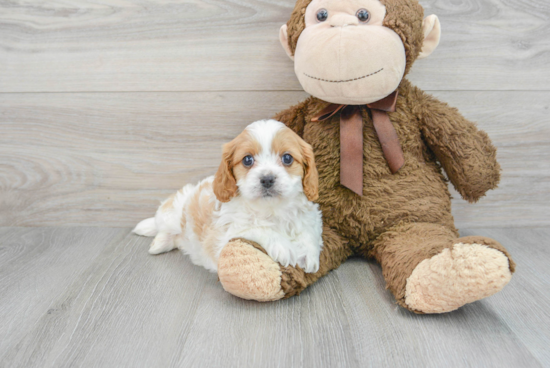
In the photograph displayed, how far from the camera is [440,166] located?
1457mm

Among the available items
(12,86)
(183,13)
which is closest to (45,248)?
(12,86)

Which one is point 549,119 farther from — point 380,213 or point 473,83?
point 380,213

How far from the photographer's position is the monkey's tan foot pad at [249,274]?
1.12 m

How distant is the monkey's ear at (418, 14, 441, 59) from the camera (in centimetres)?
127

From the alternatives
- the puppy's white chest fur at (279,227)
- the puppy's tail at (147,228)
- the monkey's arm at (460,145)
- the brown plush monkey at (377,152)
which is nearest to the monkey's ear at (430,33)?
the brown plush monkey at (377,152)

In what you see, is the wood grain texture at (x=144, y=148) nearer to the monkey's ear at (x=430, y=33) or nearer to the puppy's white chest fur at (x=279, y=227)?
the monkey's ear at (x=430, y=33)

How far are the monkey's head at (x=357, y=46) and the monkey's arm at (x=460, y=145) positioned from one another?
0.64ft

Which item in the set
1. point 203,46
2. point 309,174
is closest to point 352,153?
point 309,174

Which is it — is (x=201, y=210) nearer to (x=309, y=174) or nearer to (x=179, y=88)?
(x=309, y=174)

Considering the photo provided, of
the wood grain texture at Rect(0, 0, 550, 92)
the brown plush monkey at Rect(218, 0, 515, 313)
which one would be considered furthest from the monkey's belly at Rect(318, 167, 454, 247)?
the wood grain texture at Rect(0, 0, 550, 92)

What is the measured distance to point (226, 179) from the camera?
3.90ft

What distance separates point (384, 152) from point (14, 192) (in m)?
1.54

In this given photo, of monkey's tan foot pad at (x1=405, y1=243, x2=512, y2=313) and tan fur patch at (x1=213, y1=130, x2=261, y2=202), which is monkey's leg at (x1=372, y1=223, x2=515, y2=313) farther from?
tan fur patch at (x1=213, y1=130, x2=261, y2=202)

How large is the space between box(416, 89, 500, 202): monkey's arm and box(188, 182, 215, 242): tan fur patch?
75 centimetres
